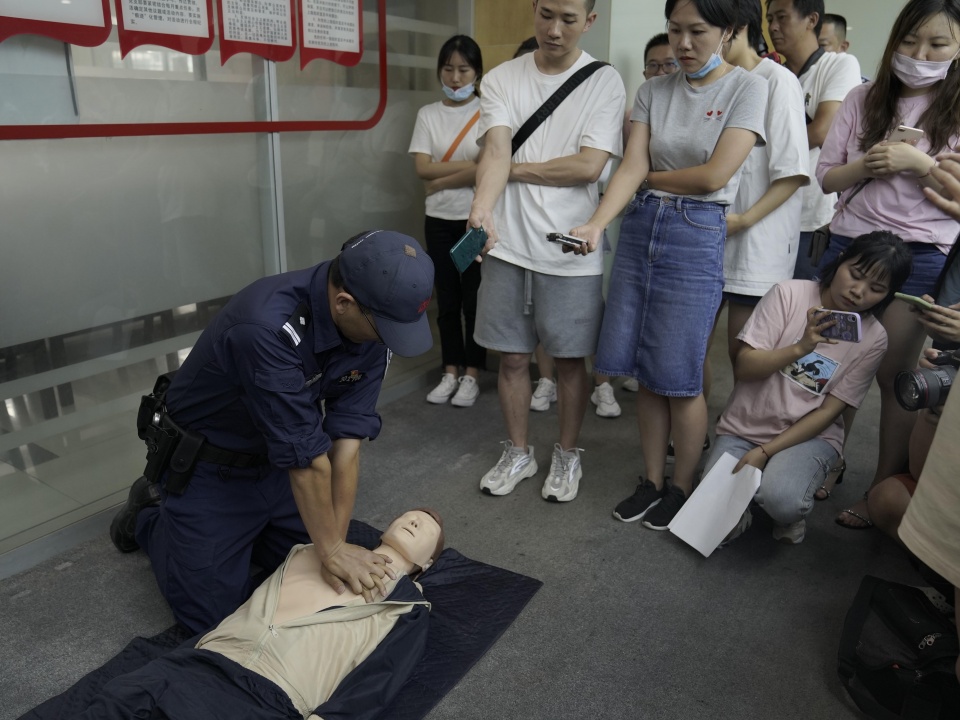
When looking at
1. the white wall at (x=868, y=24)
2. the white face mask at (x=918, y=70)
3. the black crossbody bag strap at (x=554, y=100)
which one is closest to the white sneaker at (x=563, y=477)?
the black crossbody bag strap at (x=554, y=100)

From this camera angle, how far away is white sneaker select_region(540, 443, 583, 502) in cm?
257

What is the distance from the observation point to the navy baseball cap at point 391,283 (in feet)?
5.07

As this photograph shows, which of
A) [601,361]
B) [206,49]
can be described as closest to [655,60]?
[601,361]

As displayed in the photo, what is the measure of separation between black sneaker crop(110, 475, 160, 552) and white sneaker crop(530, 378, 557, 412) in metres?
1.62

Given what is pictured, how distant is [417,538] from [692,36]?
4.95 feet

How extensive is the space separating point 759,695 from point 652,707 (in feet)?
0.85

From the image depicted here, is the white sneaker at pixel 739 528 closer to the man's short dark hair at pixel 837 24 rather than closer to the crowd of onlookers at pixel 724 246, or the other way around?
the crowd of onlookers at pixel 724 246

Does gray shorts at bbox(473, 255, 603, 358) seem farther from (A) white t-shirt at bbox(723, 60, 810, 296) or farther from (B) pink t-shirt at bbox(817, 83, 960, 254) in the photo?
(B) pink t-shirt at bbox(817, 83, 960, 254)

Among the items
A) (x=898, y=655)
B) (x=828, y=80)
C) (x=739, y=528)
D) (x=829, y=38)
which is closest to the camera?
(x=898, y=655)

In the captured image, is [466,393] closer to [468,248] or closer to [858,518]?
[468,248]

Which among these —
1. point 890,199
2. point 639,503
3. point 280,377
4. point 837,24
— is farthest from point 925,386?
point 837,24

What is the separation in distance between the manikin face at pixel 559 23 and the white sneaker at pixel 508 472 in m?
Result: 1.30

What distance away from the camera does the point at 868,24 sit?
5.26 m

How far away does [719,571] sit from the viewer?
2.21 metres
